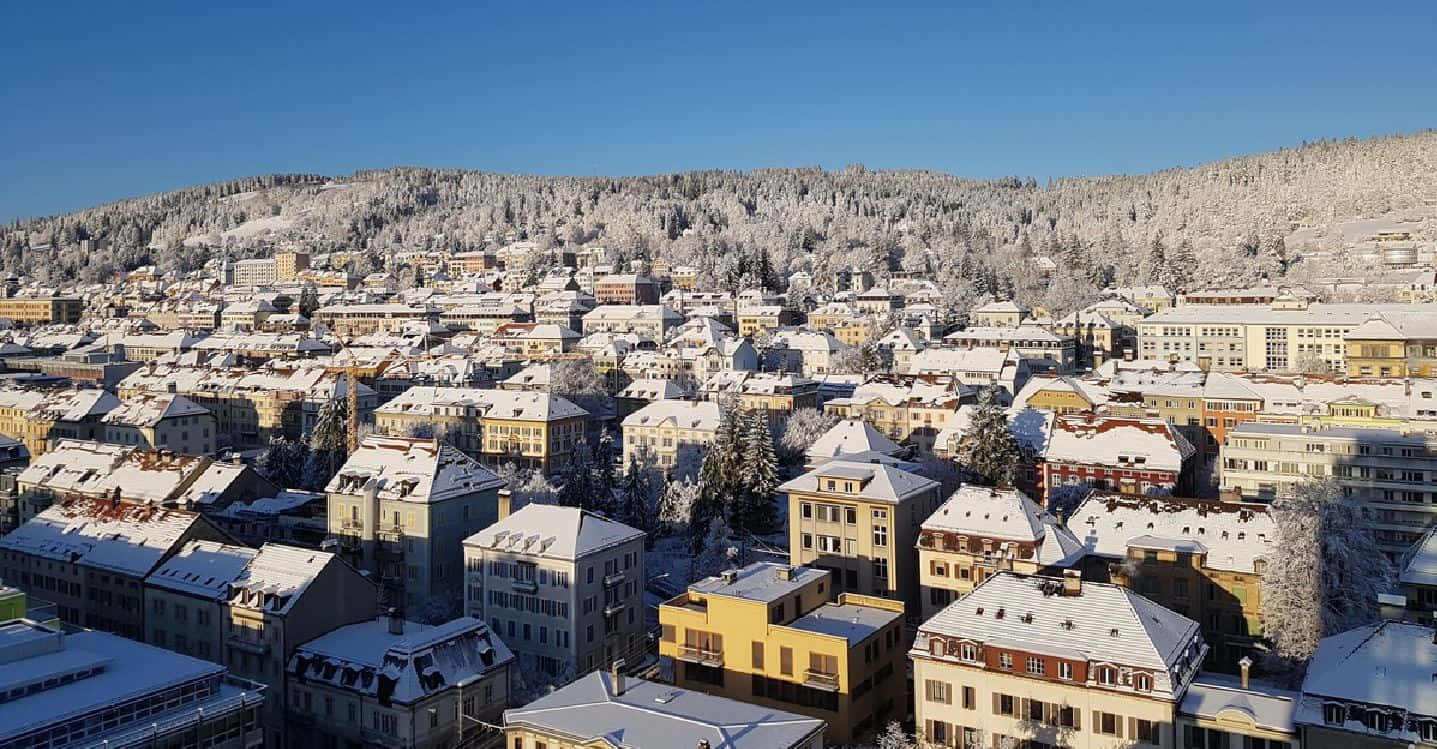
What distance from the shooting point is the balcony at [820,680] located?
1192 inches

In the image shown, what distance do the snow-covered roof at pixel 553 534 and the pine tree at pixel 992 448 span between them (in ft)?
70.7

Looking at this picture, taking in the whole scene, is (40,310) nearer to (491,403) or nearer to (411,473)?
(491,403)

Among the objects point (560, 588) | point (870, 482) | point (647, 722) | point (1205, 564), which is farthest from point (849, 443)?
point (647, 722)

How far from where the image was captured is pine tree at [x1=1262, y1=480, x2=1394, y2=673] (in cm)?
3509

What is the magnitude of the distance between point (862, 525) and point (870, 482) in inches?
72.9

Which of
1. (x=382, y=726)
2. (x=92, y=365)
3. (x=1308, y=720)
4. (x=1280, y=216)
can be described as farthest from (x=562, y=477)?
(x=1280, y=216)

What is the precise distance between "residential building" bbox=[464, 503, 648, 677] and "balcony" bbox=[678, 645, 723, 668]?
6.46 metres

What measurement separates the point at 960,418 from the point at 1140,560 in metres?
24.2

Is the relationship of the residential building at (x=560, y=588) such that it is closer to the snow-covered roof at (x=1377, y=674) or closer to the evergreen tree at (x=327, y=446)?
the snow-covered roof at (x=1377, y=674)

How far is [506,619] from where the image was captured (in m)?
40.2

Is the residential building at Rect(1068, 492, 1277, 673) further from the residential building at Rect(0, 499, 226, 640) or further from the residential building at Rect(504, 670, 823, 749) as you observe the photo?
the residential building at Rect(0, 499, 226, 640)

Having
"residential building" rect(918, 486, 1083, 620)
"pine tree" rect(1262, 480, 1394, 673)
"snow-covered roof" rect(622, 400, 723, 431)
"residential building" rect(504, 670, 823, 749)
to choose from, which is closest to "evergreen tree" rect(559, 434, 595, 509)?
"snow-covered roof" rect(622, 400, 723, 431)

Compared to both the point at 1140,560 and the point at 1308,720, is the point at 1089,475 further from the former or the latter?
the point at 1308,720

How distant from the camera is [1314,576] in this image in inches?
1404
